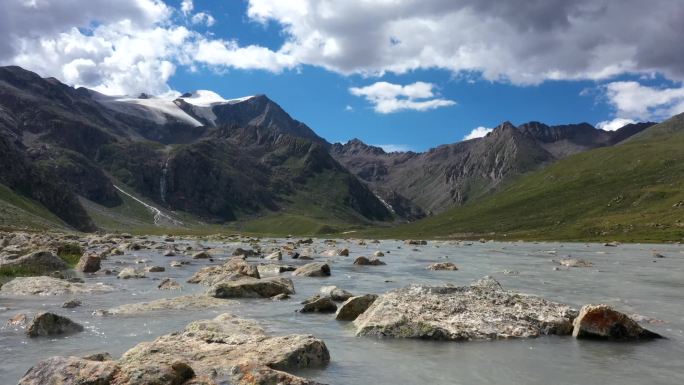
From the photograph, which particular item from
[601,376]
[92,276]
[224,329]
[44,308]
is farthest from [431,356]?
[92,276]

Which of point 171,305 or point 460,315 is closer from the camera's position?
point 460,315

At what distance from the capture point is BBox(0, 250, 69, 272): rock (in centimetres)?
3769

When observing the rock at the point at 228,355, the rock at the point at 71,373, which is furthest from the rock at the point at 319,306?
the rock at the point at 71,373

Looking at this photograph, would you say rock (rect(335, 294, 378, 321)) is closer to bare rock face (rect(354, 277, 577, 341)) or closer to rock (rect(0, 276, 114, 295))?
bare rock face (rect(354, 277, 577, 341))

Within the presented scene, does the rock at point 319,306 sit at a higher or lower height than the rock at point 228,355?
lower

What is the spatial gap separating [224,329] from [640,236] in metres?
144

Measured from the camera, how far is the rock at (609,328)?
17.5m

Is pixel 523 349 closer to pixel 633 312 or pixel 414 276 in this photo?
pixel 633 312

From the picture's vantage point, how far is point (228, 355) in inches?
536

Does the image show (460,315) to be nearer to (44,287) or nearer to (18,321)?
(18,321)

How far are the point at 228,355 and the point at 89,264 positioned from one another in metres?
32.3

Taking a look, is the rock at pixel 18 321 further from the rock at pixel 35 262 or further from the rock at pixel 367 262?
the rock at pixel 367 262

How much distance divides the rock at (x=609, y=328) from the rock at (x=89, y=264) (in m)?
36.3

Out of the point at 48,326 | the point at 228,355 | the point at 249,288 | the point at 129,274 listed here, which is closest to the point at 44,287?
the point at 129,274
